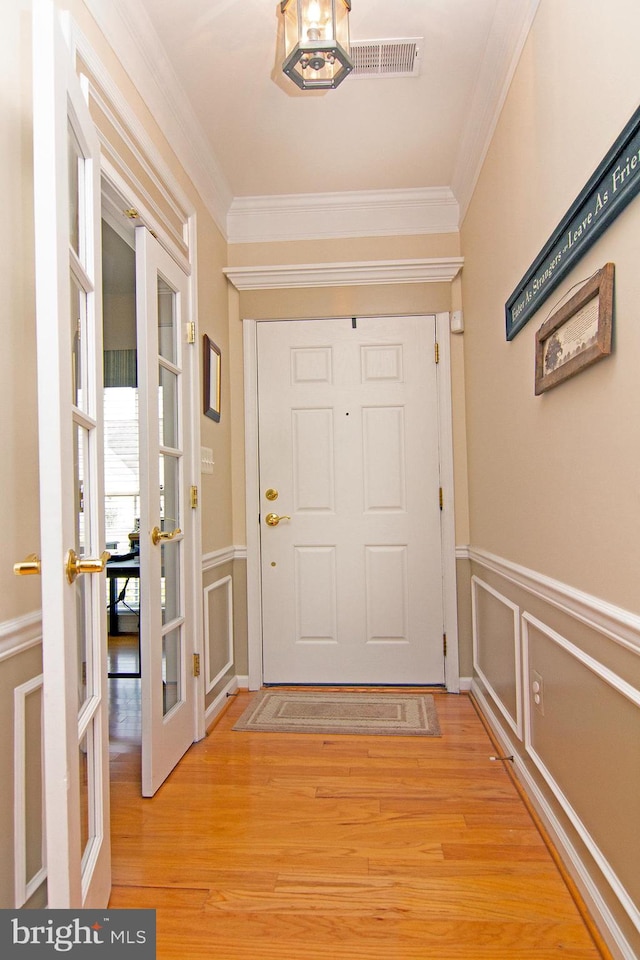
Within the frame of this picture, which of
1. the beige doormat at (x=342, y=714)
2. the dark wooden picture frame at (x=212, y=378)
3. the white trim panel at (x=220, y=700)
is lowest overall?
the beige doormat at (x=342, y=714)

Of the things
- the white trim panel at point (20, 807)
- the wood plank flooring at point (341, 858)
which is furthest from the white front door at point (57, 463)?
the wood plank flooring at point (341, 858)

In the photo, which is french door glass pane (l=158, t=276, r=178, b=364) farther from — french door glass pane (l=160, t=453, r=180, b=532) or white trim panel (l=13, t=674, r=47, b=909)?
white trim panel (l=13, t=674, r=47, b=909)

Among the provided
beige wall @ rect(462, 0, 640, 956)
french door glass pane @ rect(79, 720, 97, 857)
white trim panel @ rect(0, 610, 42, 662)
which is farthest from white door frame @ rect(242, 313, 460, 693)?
white trim panel @ rect(0, 610, 42, 662)

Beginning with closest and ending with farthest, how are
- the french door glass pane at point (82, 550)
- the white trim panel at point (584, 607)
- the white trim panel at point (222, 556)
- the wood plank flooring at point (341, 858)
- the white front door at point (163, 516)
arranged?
the white trim panel at point (584, 607), the french door glass pane at point (82, 550), the wood plank flooring at point (341, 858), the white front door at point (163, 516), the white trim panel at point (222, 556)

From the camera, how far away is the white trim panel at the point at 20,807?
133 centimetres

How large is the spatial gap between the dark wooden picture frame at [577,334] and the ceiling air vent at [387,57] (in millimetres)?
1222

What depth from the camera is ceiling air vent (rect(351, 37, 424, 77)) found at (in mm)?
2316

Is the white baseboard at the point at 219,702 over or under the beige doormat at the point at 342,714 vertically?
over

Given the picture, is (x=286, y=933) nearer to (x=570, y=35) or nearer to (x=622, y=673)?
(x=622, y=673)

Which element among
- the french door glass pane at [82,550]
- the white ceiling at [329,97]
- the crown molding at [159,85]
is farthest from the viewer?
the white ceiling at [329,97]

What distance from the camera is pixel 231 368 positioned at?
141 inches

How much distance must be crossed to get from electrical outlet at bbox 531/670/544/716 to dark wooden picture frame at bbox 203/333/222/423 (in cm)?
183

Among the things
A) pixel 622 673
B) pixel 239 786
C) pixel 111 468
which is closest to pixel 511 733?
pixel 239 786

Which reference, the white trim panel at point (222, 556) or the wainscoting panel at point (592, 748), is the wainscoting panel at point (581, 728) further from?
the white trim panel at point (222, 556)
